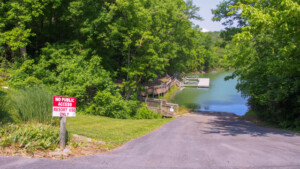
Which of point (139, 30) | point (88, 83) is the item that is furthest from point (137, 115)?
point (139, 30)

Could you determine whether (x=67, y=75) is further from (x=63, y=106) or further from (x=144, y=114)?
(x=63, y=106)

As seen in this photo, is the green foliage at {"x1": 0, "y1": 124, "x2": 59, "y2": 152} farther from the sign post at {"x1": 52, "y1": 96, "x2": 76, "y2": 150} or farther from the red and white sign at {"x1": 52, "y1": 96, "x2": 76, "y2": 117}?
the red and white sign at {"x1": 52, "y1": 96, "x2": 76, "y2": 117}

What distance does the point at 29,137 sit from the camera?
641cm

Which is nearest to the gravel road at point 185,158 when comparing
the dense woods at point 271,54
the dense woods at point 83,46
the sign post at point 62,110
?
the sign post at point 62,110

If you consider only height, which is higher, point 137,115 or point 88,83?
point 88,83

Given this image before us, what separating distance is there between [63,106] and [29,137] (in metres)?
1.09

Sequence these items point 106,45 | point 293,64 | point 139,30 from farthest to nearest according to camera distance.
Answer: point 106,45
point 139,30
point 293,64

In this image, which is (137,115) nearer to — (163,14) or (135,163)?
(163,14)

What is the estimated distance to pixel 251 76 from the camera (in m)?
17.6

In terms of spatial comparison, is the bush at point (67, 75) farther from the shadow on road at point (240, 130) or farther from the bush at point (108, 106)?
the shadow on road at point (240, 130)

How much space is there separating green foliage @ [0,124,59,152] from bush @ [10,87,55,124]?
1312 millimetres

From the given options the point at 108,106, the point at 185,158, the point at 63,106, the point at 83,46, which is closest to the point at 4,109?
the point at 63,106

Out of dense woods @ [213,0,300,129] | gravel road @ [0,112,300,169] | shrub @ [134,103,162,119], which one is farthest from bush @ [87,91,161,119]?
gravel road @ [0,112,300,169]

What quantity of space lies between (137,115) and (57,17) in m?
12.0
